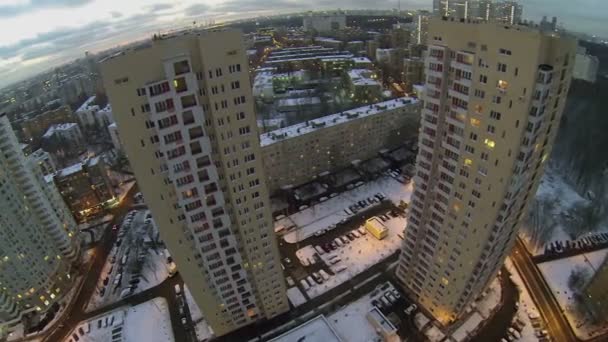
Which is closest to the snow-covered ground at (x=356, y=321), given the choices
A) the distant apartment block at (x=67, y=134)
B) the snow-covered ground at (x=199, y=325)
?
the snow-covered ground at (x=199, y=325)

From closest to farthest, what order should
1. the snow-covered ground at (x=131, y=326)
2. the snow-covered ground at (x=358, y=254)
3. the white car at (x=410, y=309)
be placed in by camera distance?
the white car at (x=410, y=309) < the snow-covered ground at (x=131, y=326) < the snow-covered ground at (x=358, y=254)

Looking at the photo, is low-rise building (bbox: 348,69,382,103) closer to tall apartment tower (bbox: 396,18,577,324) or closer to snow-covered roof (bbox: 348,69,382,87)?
snow-covered roof (bbox: 348,69,382,87)

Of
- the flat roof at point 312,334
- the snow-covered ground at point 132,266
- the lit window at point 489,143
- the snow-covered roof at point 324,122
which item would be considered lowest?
the snow-covered ground at point 132,266

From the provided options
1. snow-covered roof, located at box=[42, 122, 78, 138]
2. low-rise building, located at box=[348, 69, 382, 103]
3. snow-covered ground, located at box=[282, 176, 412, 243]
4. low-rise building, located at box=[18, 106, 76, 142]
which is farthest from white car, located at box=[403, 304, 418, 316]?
low-rise building, located at box=[18, 106, 76, 142]

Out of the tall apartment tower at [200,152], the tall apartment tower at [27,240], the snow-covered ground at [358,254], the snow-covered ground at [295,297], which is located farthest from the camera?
the snow-covered ground at [358,254]

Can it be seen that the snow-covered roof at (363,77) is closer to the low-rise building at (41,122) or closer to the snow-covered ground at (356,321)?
the snow-covered ground at (356,321)

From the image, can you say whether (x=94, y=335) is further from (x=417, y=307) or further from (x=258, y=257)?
(x=417, y=307)

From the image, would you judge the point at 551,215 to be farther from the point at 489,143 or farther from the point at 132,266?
the point at 132,266
